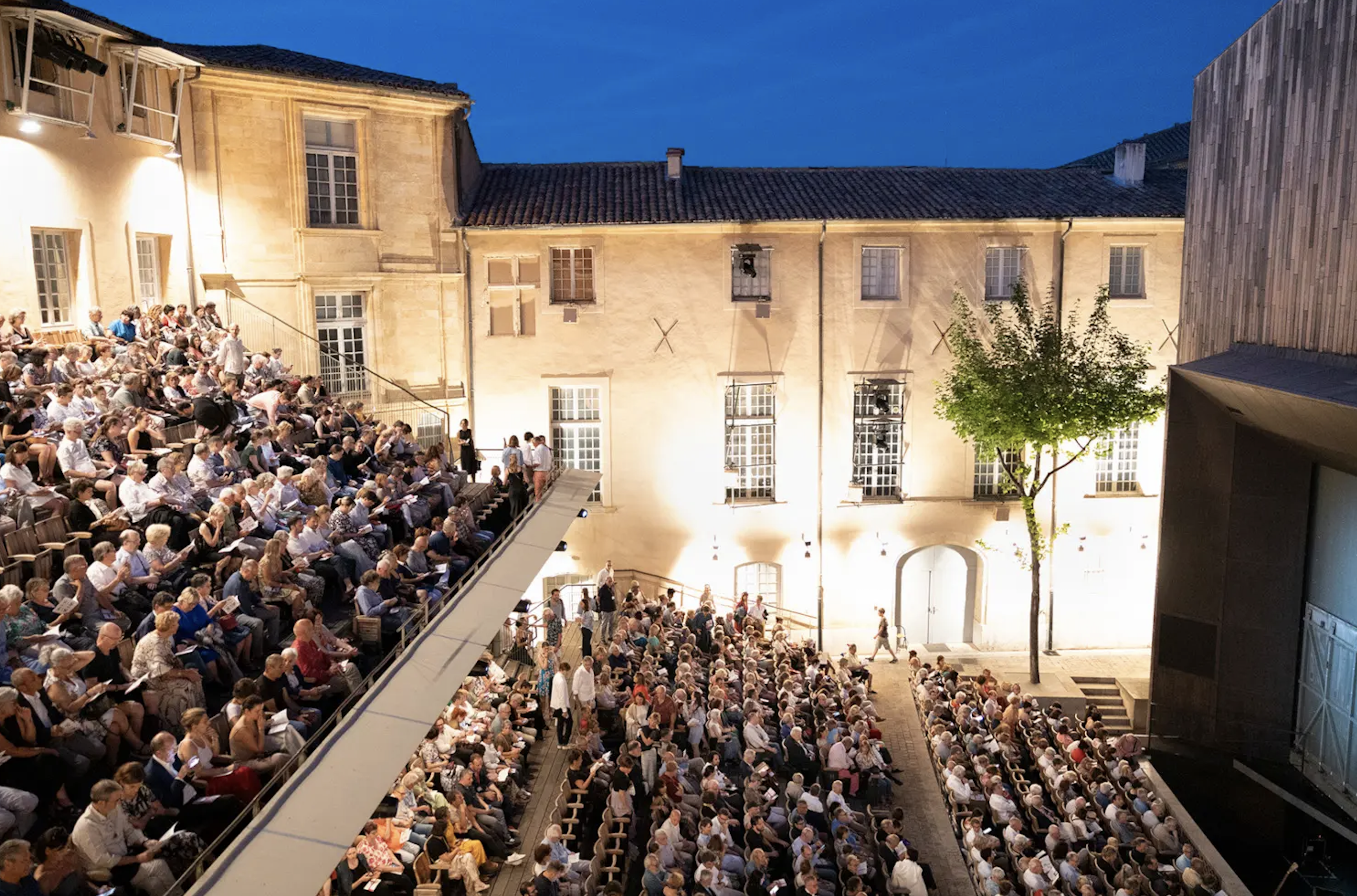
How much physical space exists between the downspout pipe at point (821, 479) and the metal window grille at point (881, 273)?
3.89 feet

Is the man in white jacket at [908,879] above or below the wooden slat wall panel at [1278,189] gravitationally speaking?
below

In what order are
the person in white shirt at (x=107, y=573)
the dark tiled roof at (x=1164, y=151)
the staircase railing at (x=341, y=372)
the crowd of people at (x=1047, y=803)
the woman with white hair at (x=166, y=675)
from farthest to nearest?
1. the dark tiled roof at (x=1164, y=151)
2. the staircase railing at (x=341, y=372)
3. the crowd of people at (x=1047, y=803)
4. the person in white shirt at (x=107, y=573)
5. the woman with white hair at (x=166, y=675)

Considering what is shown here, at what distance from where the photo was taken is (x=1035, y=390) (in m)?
23.7

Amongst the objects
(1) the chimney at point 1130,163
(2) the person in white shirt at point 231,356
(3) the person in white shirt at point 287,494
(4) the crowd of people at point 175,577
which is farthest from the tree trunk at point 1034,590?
(2) the person in white shirt at point 231,356

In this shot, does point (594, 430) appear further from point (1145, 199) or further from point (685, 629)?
point (1145, 199)

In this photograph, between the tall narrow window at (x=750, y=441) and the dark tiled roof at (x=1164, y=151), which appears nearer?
the tall narrow window at (x=750, y=441)

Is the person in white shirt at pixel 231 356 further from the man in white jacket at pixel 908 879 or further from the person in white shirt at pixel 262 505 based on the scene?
the man in white jacket at pixel 908 879

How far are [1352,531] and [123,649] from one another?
17.9 metres

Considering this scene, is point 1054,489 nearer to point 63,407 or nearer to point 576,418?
point 576,418

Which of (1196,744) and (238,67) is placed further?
(238,67)

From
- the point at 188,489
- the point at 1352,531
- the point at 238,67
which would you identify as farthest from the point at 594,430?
the point at 1352,531

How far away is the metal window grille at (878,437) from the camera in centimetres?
2666

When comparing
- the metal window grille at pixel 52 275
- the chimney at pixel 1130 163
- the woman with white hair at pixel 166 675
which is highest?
the chimney at pixel 1130 163

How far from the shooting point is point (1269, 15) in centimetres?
1648
